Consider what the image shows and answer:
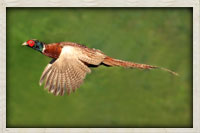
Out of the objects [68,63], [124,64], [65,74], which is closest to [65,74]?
[65,74]

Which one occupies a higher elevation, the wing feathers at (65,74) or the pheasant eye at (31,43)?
the pheasant eye at (31,43)

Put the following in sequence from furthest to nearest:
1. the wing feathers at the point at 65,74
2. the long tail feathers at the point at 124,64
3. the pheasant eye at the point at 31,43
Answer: the pheasant eye at the point at 31,43 < the long tail feathers at the point at 124,64 < the wing feathers at the point at 65,74

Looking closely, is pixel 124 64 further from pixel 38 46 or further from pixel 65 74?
pixel 38 46

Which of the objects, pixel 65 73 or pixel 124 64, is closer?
pixel 65 73

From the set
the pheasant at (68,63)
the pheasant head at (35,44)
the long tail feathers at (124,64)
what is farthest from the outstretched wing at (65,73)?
the pheasant head at (35,44)

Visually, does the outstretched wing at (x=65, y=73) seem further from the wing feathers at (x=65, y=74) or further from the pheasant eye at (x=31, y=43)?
the pheasant eye at (x=31, y=43)

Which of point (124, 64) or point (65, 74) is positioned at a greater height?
point (124, 64)

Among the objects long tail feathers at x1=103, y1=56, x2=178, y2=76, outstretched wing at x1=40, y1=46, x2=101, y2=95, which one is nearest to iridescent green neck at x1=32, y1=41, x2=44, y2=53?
outstretched wing at x1=40, y1=46, x2=101, y2=95
